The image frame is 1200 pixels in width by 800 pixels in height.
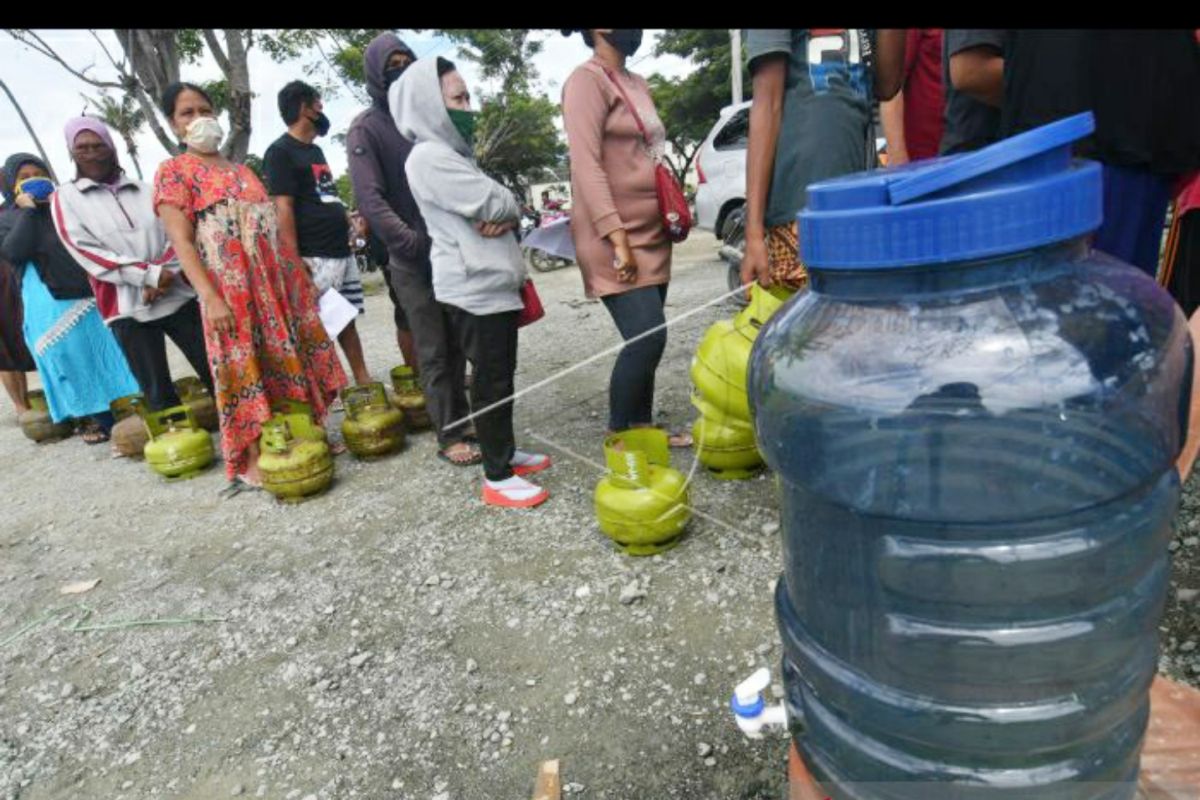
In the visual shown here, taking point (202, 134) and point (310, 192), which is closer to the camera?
point (202, 134)

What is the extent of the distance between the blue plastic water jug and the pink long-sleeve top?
1714 mm

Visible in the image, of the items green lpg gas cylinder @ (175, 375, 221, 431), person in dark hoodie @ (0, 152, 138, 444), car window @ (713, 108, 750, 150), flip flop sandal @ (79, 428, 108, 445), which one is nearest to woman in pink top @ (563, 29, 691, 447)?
green lpg gas cylinder @ (175, 375, 221, 431)

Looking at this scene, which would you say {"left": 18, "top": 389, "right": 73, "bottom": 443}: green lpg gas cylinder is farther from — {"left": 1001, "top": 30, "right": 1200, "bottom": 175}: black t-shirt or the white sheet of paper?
{"left": 1001, "top": 30, "right": 1200, "bottom": 175}: black t-shirt

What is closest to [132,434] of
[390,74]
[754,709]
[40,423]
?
[40,423]

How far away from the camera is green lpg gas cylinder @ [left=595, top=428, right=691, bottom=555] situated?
2.35 metres

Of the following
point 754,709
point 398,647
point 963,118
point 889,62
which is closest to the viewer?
point 754,709

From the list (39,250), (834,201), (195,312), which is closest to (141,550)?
(195,312)

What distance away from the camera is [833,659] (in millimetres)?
1031

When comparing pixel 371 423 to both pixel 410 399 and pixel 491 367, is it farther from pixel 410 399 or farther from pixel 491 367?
pixel 491 367

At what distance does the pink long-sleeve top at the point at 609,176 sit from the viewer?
255 centimetres

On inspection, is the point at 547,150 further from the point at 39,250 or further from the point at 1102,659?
the point at 1102,659

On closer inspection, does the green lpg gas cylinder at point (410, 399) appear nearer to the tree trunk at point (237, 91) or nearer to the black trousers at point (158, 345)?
the black trousers at point (158, 345)

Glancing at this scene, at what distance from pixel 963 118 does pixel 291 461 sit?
3.04 meters

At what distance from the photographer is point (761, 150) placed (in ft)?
6.99
